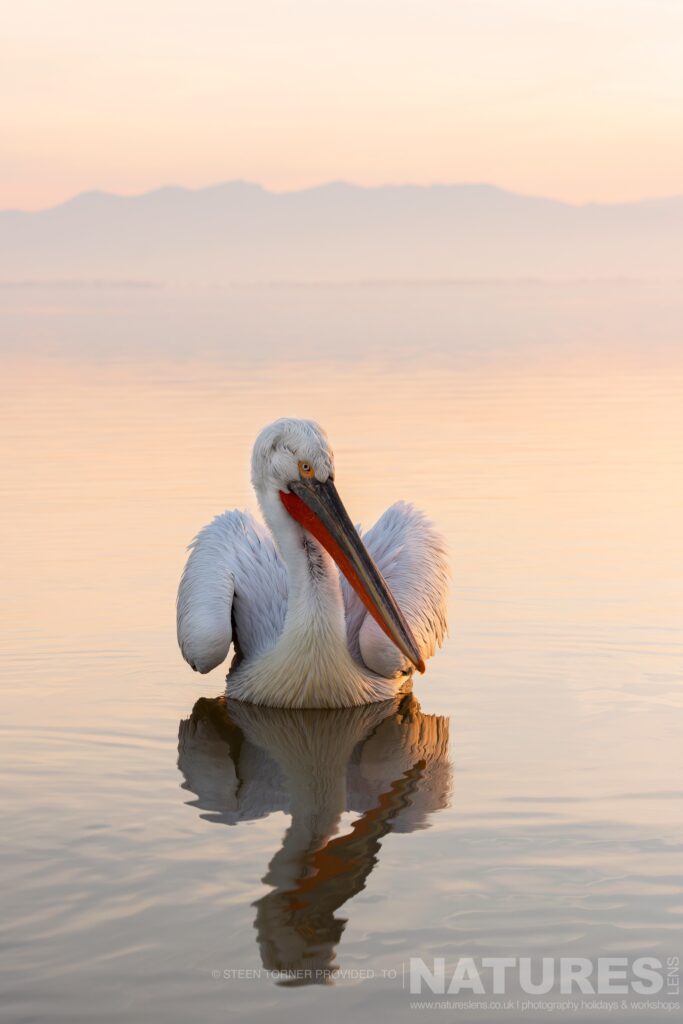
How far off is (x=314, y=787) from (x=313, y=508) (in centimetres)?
130

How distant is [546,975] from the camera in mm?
4035

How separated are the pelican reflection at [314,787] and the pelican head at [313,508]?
42cm

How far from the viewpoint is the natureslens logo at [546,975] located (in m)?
3.97

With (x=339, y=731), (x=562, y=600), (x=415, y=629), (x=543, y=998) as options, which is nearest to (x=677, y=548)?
(x=562, y=600)

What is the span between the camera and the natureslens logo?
3.97 metres

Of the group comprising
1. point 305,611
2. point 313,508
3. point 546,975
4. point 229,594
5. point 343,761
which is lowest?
point 546,975

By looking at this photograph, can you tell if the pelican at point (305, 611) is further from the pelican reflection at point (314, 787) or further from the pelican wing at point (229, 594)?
the pelican reflection at point (314, 787)

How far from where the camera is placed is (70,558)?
8961mm

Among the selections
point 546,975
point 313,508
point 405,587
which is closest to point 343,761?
point 313,508

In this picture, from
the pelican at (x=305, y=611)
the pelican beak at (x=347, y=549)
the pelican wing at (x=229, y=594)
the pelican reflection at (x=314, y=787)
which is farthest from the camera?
the pelican wing at (x=229, y=594)

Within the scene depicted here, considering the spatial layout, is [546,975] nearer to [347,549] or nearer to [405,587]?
[347,549]

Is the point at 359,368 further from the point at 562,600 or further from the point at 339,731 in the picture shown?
the point at 339,731

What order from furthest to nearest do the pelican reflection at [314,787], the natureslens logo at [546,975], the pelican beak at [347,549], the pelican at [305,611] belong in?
the pelican at [305,611] < the pelican beak at [347,549] < the pelican reflection at [314,787] < the natureslens logo at [546,975]

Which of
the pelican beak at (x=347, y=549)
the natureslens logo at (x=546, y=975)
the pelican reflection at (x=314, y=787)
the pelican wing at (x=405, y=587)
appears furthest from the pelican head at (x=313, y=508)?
the natureslens logo at (x=546, y=975)
